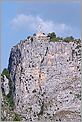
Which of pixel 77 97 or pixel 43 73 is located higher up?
pixel 43 73

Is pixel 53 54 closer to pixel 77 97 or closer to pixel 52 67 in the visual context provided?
pixel 52 67

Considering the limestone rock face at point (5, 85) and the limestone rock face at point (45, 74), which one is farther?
the limestone rock face at point (5, 85)

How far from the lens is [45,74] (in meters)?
35.6

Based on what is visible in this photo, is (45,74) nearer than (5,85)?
Yes

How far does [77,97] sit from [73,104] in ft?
2.05

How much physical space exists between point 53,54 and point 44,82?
2.16 m

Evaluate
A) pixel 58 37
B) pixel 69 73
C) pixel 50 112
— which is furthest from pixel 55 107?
pixel 58 37

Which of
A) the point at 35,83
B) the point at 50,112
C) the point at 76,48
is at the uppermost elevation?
the point at 76,48

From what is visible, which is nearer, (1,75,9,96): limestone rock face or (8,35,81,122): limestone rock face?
(8,35,81,122): limestone rock face

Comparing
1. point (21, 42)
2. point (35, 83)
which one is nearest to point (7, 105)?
point (35, 83)

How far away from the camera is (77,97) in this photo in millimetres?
34000

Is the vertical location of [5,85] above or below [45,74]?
below

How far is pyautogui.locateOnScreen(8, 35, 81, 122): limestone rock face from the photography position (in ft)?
113

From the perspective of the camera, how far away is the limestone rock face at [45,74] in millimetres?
34500
